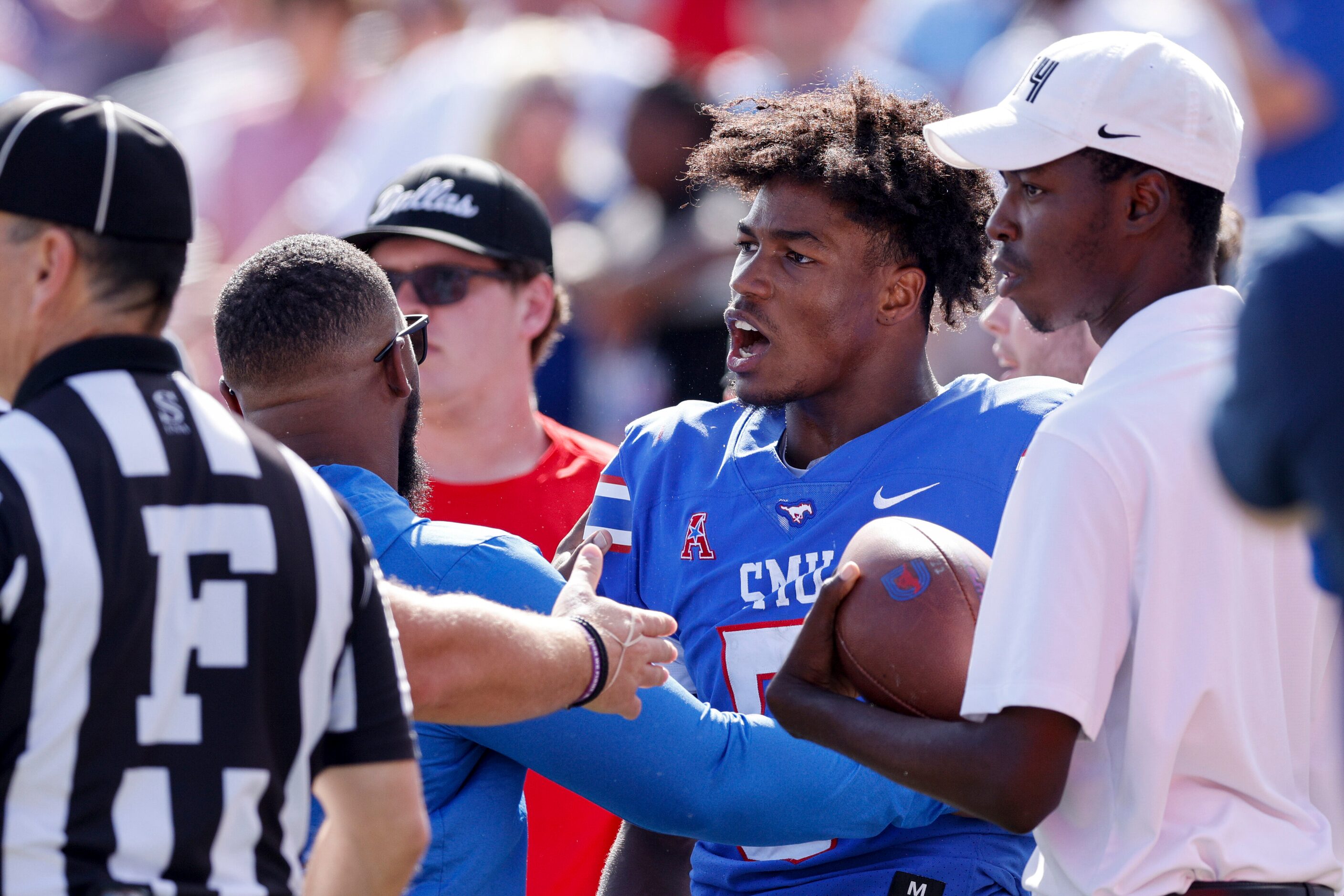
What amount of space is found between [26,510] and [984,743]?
1342 millimetres

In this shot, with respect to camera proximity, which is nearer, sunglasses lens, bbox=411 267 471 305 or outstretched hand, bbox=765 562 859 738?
outstretched hand, bbox=765 562 859 738

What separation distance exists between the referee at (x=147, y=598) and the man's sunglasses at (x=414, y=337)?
0.96 m

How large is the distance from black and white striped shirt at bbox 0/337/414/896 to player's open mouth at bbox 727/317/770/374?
163cm

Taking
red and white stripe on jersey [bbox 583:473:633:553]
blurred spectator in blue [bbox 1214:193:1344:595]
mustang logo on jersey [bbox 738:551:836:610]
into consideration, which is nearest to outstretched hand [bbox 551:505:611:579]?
red and white stripe on jersey [bbox 583:473:633:553]

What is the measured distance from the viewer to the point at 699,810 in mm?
2869

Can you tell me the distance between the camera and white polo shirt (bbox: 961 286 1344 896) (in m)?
2.23

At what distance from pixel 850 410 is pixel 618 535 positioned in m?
0.61

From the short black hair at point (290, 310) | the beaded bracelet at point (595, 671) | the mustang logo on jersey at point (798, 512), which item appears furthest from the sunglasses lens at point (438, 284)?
the beaded bracelet at point (595, 671)

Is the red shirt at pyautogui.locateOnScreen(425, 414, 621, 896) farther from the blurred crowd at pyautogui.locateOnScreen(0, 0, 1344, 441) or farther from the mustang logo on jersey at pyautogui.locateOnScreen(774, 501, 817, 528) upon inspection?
the blurred crowd at pyautogui.locateOnScreen(0, 0, 1344, 441)

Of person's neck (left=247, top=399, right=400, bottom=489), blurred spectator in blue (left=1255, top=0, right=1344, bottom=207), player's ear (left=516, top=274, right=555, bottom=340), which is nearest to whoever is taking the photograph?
person's neck (left=247, top=399, right=400, bottom=489)

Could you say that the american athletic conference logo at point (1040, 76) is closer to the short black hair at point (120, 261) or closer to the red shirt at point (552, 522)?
the short black hair at point (120, 261)

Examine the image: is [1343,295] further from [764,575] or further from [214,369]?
[214,369]

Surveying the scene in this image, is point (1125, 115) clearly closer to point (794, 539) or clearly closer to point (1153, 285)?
point (1153, 285)

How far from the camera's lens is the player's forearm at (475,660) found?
8.08 feet
